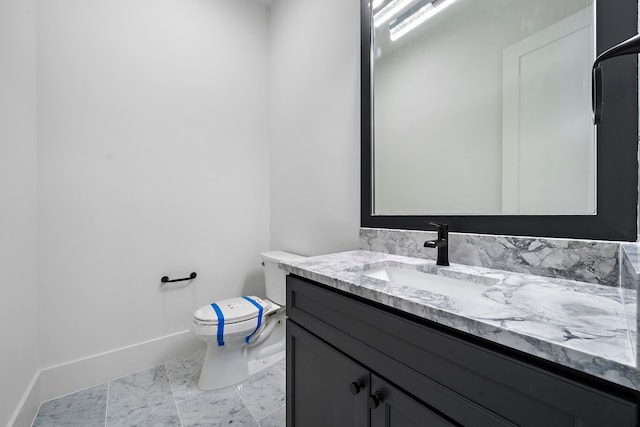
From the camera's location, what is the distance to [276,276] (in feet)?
5.91

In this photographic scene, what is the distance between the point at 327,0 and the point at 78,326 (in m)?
2.39

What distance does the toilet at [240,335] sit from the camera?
1.44m

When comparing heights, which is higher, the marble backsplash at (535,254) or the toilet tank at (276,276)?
the marble backsplash at (535,254)

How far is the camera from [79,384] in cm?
150

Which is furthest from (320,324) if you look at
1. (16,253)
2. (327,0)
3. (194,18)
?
(194,18)

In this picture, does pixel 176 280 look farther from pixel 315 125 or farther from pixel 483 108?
pixel 483 108

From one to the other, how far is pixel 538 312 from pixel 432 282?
0.41 metres

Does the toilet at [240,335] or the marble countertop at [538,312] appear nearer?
the marble countertop at [538,312]

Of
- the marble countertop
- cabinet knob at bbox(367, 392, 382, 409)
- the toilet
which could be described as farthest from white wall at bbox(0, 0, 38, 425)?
cabinet knob at bbox(367, 392, 382, 409)

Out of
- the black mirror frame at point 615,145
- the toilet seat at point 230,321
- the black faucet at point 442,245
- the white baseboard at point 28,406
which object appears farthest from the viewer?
the toilet seat at point 230,321

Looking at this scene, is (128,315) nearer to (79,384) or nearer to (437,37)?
(79,384)

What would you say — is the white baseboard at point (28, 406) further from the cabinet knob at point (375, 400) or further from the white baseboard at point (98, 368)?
the cabinet knob at point (375, 400)

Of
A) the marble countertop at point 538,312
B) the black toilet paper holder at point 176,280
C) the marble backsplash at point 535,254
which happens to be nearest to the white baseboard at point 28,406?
the black toilet paper holder at point 176,280

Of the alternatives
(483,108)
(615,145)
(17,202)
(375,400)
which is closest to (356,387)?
(375,400)
